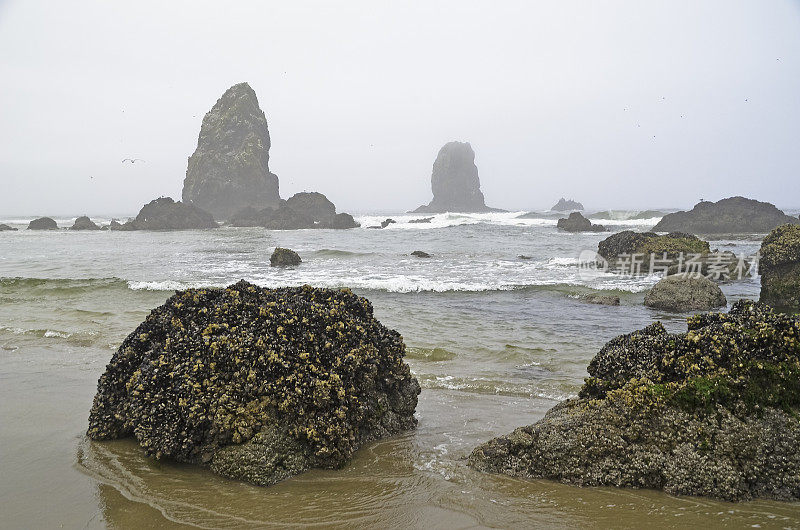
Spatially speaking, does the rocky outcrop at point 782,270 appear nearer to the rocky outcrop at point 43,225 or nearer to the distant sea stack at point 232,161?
the rocky outcrop at point 43,225

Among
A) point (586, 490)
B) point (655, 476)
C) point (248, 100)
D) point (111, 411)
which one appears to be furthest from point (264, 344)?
point (248, 100)

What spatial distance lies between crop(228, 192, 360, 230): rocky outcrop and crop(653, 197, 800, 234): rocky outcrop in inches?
1437

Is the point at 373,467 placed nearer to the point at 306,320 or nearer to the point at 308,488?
the point at 308,488

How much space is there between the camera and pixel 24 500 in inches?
140

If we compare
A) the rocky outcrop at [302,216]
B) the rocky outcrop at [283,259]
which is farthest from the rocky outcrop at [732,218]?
the rocky outcrop at [283,259]

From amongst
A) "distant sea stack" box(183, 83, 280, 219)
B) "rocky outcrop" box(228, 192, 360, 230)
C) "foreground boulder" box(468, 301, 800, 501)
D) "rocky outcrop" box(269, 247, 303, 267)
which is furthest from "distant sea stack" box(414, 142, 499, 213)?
"foreground boulder" box(468, 301, 800, 501)

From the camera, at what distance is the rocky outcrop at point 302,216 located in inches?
2457

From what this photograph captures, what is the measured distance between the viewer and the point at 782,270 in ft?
42.2

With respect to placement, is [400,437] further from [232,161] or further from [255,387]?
[232,161]

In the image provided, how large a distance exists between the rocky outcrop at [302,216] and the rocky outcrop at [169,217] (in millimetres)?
5009

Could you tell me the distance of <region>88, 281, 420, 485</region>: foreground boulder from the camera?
4016mm

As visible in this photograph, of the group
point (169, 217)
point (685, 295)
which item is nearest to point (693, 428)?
point (685, 295)

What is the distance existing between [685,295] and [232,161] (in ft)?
281

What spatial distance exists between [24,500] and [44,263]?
24597 mm
